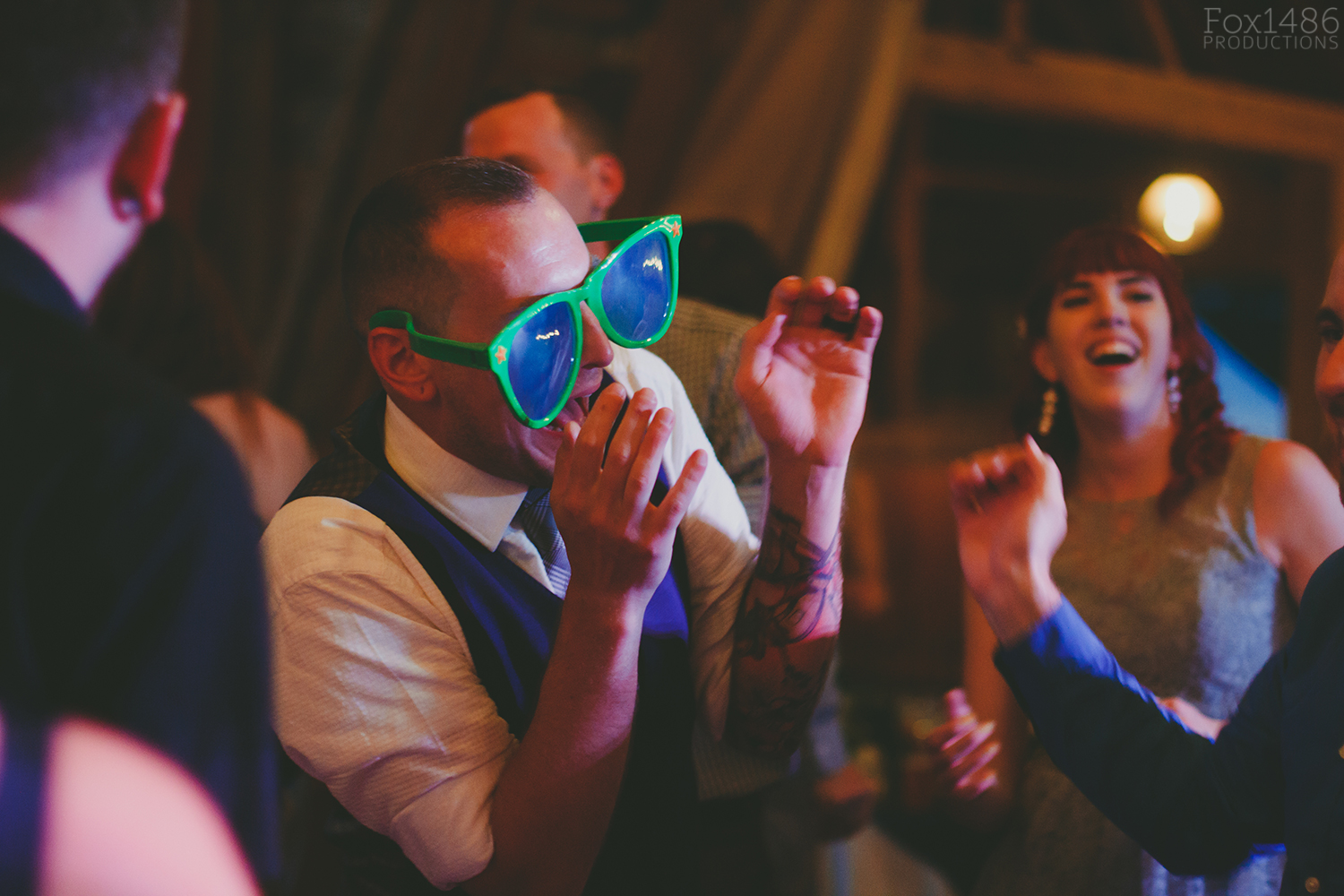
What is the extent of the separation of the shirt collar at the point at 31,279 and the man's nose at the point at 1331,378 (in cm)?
135

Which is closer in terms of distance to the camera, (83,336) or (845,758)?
(83,336)

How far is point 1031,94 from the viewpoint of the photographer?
358 cm

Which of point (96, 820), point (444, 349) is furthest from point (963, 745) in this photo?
point (96, 820)

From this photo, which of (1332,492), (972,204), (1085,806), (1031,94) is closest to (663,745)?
(1085,806)

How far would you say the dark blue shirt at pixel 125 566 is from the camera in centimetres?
60

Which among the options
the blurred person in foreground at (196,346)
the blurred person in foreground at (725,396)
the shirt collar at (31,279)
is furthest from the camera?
the blurred person in foreground at (196,346)

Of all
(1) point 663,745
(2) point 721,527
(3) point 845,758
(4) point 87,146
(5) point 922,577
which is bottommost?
(5) point 922,577

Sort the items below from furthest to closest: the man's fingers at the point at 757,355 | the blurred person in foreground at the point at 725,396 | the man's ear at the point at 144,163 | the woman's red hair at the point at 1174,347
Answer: the woman's red hair at the point at 1174,347 < the blurred person in foreground at the point at 725,396 < the man's fingers at the point at 757,355 < the man's ear at the point at 144,163

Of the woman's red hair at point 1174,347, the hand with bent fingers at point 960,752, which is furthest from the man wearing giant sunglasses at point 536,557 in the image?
the woman's red hair at point 1174,347

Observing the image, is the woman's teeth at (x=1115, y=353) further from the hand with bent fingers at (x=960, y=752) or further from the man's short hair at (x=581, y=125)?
the man's short hair at (x=581, y=125)

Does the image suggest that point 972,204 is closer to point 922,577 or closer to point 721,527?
point 922,577

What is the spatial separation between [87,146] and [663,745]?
0.95 metres

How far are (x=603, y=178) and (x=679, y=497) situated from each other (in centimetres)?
129

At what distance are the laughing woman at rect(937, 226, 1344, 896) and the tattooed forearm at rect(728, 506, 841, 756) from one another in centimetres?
33
